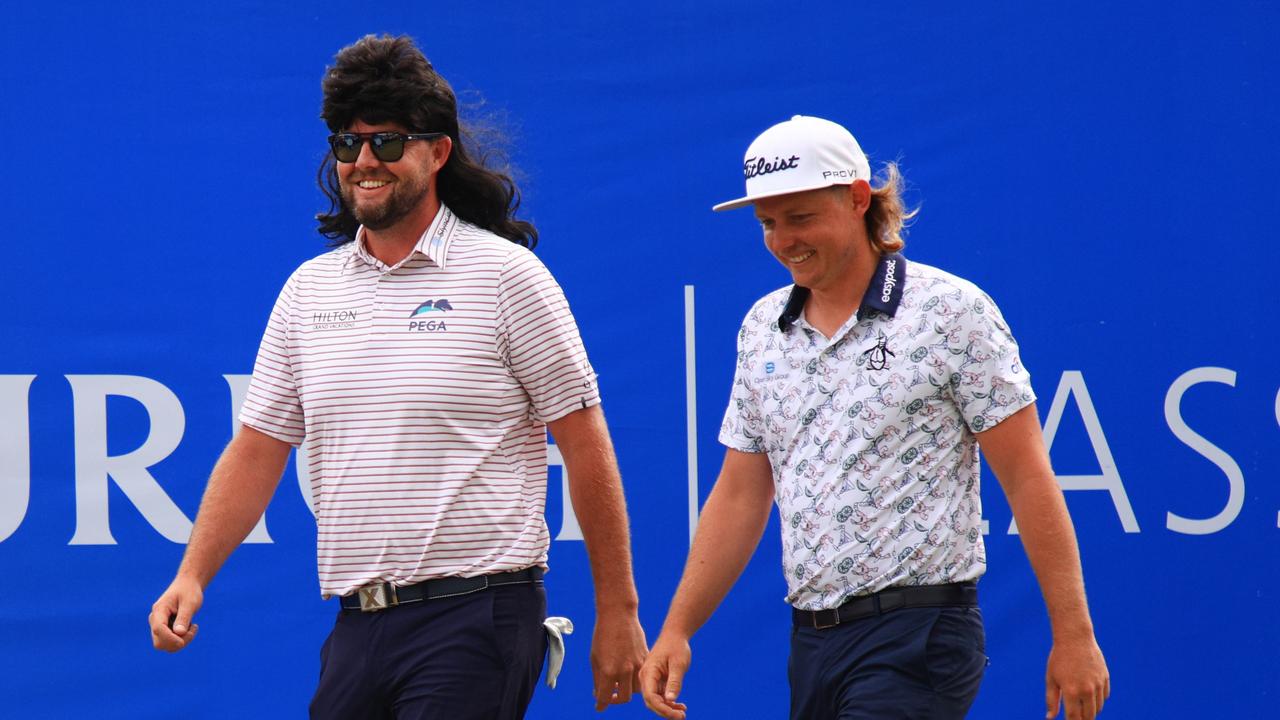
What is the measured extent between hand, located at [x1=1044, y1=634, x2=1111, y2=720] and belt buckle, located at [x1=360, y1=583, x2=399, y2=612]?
1.08 meters

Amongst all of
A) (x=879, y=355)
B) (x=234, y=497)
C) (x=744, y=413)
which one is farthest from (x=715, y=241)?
(x=234, y=497)

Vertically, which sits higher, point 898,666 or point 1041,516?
point 1041,516

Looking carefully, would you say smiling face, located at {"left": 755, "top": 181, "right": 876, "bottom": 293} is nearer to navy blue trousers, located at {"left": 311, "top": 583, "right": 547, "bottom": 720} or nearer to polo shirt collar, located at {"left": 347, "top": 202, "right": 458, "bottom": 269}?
polo shirt collar, located at {"left": 347, "top": 202, "right": 458, "bottom": 269}

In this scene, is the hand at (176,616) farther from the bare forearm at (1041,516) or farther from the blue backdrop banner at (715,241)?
the bare forearm at (1041,516)

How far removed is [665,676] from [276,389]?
2.95 feet

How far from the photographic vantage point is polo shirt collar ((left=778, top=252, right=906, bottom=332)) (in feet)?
7.95

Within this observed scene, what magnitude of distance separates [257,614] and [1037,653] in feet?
6.48

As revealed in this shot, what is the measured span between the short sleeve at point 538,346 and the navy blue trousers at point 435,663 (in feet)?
1.12

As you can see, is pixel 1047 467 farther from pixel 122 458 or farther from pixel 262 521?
pixel 122 458

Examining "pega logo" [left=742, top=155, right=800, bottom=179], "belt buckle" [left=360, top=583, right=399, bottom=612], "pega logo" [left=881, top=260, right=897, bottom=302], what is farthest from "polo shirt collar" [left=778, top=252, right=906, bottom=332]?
"belt buckle" [left=360, top=583, right=399, bottom=612]

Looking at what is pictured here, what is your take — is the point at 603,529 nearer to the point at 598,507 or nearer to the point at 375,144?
the point at 598,507

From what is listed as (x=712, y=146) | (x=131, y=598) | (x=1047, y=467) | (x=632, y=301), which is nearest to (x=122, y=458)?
(x=131, y=598)

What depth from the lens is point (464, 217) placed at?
2.81 metres

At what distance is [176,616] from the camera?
255 centimetres
